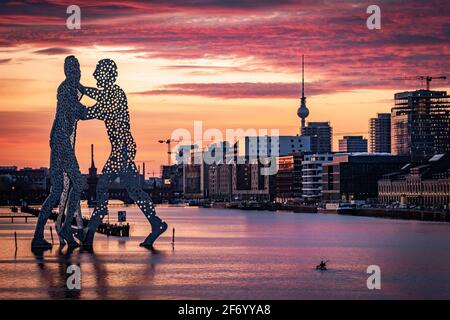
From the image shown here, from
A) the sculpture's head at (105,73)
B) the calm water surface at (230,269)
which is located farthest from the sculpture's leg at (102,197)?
the sculpture's head at (105,73)

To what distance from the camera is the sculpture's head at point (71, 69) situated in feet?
250

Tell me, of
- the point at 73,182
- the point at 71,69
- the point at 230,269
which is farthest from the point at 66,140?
the point at 230,269

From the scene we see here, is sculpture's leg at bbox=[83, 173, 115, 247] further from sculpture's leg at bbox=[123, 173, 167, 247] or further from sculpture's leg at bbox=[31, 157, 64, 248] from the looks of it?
sculpture's leg at bbox=[31, 157, 64, 248]

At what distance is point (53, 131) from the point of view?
79062 millimetres

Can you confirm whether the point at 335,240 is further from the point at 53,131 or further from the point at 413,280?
the point at 413,280

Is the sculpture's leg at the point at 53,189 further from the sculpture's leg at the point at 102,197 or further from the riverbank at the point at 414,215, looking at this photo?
the riverbank at the point at 414,215

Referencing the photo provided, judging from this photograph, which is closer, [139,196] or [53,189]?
[139,196]

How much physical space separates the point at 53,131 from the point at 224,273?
1790 centimetres

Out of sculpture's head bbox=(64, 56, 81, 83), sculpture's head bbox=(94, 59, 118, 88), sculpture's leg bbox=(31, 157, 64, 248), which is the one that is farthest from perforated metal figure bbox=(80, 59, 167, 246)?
sculpture's leg bbox=(31, 157, 64, 248)

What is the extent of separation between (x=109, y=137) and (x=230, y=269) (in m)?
12.4

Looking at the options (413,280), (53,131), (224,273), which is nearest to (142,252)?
(53,131)

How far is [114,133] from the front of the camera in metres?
76.5

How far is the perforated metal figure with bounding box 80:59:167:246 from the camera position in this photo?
249 feet

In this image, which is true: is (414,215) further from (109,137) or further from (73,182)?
(109,137)
